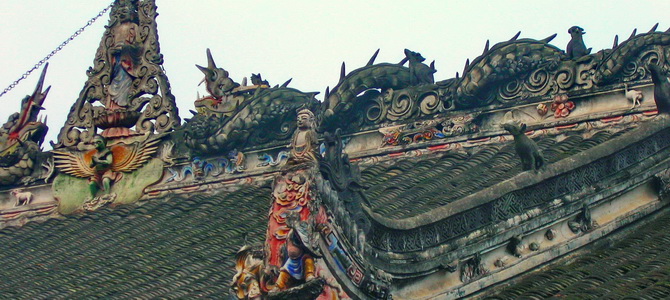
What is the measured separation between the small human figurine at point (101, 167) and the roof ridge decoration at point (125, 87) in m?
0.21

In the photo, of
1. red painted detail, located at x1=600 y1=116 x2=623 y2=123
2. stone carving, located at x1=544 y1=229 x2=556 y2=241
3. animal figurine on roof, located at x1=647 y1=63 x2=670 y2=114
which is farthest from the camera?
red painted detail, located at x1=600 y1=116 x2=623 y2=123

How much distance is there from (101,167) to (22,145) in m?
1.49

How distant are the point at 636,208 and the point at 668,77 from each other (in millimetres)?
2190

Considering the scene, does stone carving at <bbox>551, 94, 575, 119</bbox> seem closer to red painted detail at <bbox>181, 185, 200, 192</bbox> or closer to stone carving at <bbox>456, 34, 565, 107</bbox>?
stone carving at <bbox>456, 34, 565, 107</bbox>

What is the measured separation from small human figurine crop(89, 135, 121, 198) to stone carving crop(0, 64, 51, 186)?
0.99 m

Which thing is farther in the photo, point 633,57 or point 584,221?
point 633,57

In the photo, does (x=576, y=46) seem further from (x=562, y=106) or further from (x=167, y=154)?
(x=167, y=154)

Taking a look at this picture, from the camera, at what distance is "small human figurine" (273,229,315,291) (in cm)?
1116

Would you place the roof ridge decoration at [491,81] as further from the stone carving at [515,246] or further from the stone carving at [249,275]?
the stone carving at [249,275]

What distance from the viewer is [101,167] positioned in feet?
65.4

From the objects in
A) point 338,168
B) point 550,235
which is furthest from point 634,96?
point 338,168

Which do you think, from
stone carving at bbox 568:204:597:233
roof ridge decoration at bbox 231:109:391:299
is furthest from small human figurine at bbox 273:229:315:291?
stone carving at bbox 568:204:597:233

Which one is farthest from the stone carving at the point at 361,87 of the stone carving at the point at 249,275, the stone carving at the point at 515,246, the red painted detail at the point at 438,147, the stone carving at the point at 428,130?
the stone carving at the point at 249,275

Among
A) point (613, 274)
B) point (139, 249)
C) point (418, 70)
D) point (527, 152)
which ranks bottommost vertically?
point (613, 274)
